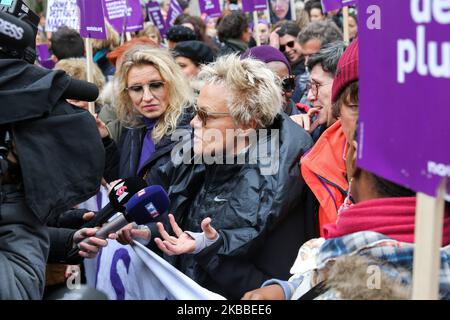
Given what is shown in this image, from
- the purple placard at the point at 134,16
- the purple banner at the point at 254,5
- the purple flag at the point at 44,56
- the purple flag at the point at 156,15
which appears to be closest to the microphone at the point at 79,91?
the purple banner at the point at 254,5

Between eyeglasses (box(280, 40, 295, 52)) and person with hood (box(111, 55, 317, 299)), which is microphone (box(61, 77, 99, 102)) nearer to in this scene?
person with hood (box(111, 55, 317, 299))

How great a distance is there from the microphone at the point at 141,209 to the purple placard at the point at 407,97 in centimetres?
151

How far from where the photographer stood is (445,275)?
2100mm

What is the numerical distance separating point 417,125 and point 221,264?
1766 mm

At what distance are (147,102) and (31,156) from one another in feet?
7.38

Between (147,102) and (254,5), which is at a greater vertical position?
(254,5)

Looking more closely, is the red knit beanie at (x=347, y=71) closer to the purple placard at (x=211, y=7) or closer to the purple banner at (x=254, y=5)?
the purple banner at (x=254, y=5)

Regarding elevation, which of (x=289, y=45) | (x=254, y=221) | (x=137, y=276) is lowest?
(x=137, y=276)

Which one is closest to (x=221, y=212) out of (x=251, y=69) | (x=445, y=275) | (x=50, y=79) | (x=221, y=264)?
(x=221, y=264)

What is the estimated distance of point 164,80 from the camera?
4742 millimetres

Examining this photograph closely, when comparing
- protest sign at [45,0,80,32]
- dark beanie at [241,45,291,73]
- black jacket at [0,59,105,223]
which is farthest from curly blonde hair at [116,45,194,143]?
black jacket at [0,59,105,223]

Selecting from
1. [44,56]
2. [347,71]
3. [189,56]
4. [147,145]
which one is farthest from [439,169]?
[44,56]

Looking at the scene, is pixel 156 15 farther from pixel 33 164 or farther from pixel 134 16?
pixel 33 164
